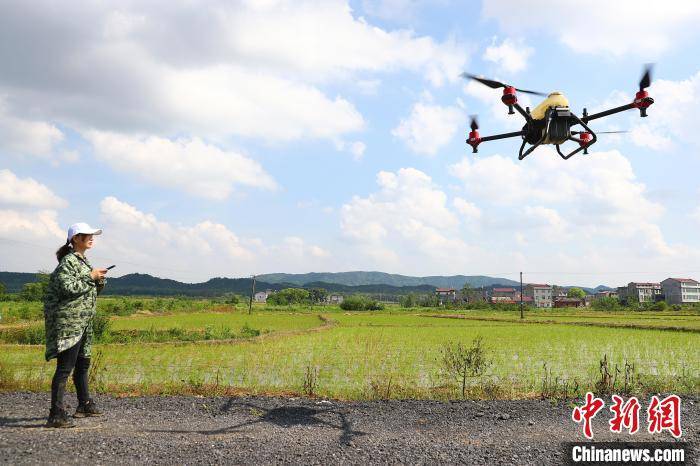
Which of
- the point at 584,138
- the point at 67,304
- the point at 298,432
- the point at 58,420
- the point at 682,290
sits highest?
the point at 584,138

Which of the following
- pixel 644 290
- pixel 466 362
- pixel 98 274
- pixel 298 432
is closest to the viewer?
pixel 298 432

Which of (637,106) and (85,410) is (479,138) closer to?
(637,106)

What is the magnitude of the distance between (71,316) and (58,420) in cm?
119

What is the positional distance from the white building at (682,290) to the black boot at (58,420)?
16557 cm

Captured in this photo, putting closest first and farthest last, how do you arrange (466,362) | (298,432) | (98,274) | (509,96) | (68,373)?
(509,96) → (298,432) → (68,373) → (98,274) → (466,362)

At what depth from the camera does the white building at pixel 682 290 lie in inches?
5497

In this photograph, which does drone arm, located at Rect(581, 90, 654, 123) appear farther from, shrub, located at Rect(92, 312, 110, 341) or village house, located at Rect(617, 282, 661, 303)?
village house, located at Rect(617, 282, 661, 303)

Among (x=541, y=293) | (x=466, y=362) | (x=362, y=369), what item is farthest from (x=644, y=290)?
(x=466, y=362)

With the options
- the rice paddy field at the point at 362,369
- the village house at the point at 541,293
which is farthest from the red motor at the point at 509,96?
the village house at the point at 541,293

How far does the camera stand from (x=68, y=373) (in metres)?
5.70

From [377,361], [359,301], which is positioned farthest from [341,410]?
[359,301]

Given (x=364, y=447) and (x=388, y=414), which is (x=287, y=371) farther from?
(x=364, y=447)

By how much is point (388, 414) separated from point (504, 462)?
2.08 m

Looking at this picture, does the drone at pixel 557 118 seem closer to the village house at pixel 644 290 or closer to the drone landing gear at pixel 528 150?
the drone landing gear at pixel 528 150
